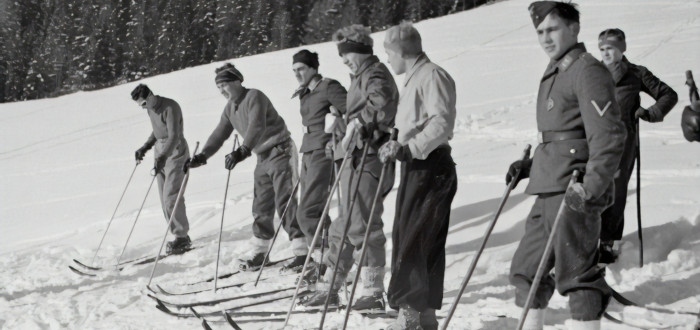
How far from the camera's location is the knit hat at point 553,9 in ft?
10.2

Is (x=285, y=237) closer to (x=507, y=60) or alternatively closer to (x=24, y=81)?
(x=507, y=60)

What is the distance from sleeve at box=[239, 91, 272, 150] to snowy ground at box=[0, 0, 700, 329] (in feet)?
3.98

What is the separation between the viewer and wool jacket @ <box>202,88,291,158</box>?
6.05m

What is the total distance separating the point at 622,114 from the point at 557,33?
1815 mm

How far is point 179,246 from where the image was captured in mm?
7387

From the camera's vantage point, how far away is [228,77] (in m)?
6.22

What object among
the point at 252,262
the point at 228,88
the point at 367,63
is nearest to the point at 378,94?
the point at 367,63

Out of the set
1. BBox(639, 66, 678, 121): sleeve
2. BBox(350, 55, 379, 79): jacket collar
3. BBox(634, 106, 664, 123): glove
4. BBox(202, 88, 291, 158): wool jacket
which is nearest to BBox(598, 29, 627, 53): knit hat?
BBox(639, 66, 678, 121): sleeve

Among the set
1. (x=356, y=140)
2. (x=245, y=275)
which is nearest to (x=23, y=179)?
(x=245, y=275)

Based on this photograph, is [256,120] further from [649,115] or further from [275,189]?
[649,115]

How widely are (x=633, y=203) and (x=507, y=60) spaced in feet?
54.7

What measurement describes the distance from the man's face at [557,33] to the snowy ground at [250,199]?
154cm

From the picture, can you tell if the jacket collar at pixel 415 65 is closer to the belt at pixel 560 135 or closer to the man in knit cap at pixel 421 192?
the man in knit cap at pixel 421 192

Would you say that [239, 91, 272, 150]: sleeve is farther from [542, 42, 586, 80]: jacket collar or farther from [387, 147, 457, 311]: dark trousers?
[542, 42, 586, 80]: jacket collar
